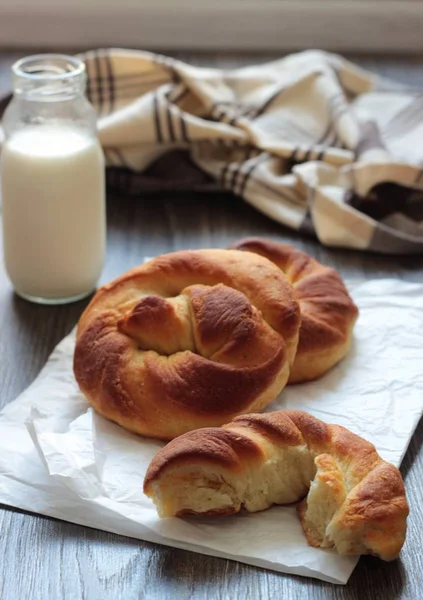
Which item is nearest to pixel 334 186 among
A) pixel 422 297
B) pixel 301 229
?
pixel 301 229

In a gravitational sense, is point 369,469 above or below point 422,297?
above

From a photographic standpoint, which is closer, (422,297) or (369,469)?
(369,469)

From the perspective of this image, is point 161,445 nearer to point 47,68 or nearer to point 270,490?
point 270,490

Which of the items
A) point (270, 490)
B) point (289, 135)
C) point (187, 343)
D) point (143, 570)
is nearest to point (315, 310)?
point (187, 343)

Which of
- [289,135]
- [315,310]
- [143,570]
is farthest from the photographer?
[289,135]

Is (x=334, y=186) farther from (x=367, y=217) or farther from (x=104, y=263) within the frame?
(x=104, y=263)

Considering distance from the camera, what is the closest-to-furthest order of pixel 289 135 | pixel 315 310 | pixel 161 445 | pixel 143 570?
Answer: pixel 143 570
pixel 161 445
pixel 315 310
pixel 289 135
